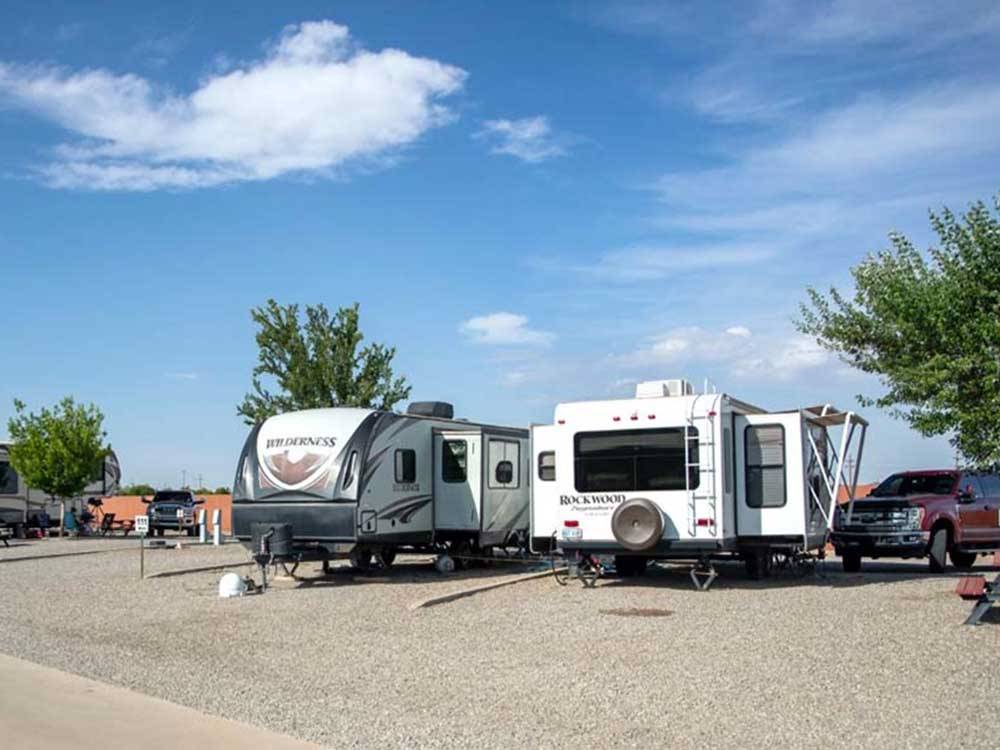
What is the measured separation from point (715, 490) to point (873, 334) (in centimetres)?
358

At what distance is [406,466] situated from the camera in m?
18.3

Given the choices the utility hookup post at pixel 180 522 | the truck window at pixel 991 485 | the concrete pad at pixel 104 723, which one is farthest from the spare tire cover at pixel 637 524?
the utility hookup post at pixel 180 522

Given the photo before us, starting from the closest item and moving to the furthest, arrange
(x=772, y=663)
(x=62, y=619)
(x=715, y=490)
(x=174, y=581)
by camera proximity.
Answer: (x=772, y=663), (x=62, y=619), (x=715, y=490), (x=174, y=581)

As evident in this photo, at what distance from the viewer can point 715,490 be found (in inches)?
584

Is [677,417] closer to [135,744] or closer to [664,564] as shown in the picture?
[664,564]

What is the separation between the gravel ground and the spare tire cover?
0.76 m

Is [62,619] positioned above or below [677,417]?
below

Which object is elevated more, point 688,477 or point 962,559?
point 688,477

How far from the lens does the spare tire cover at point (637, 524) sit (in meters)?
14.9

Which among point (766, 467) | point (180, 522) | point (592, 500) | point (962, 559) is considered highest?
point (766, 467)

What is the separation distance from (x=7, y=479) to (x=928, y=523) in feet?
97.4

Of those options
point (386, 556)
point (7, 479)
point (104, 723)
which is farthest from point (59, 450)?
point (104, 723)

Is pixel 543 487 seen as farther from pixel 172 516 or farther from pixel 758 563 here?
pixel 172 516

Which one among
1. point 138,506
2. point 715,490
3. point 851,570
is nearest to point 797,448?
point 715,490
